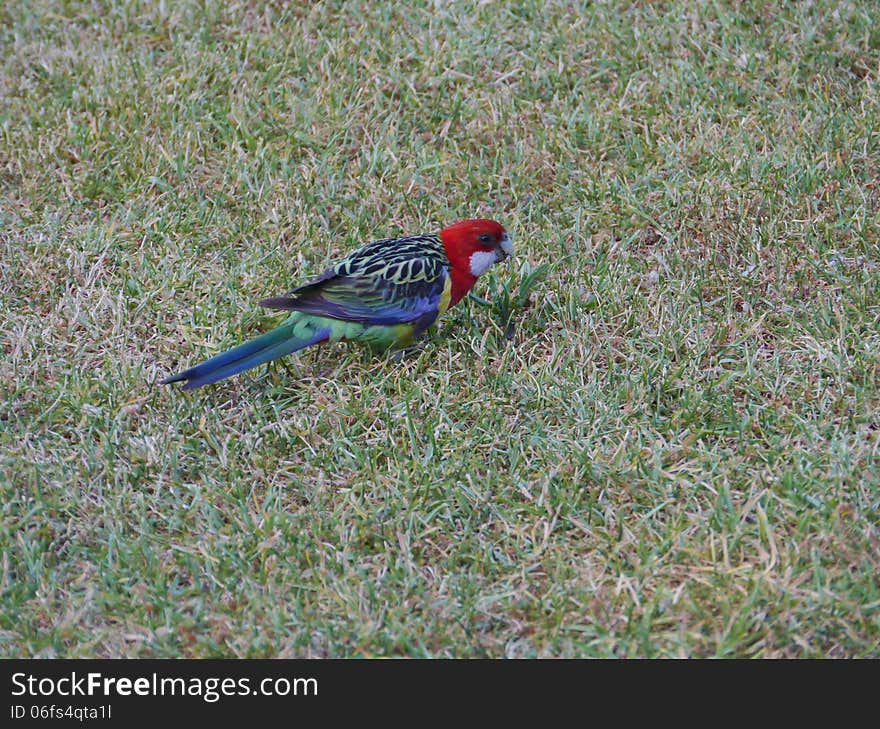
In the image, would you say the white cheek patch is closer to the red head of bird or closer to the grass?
the red head of bird

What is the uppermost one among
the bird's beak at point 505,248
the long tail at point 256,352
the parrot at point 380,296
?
the bird's beak at point 505,248

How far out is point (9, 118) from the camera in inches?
207

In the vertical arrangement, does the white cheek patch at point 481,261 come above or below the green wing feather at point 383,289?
above

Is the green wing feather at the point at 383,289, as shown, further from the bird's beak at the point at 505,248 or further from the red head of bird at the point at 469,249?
the bird's beak at the point at 505,248

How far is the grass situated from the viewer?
9.95 ft

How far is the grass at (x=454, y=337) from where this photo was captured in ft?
9.95

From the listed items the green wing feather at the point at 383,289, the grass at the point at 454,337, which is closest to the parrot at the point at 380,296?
the green wing feather at the point at 383,289

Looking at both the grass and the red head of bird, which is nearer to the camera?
the grass

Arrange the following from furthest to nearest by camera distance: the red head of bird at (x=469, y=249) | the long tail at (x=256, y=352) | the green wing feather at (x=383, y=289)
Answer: the red head of bird at (x=469, y=249) < the green wing feather at (x=383, y=289) < the long tail at (x=256, y=352)

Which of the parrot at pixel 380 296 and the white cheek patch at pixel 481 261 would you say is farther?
the white cheek patch at pixel 481 261

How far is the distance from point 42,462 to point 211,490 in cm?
58

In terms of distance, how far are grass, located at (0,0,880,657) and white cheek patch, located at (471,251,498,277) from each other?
0.12 meters

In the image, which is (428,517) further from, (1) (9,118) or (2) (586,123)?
(1) (9,118)

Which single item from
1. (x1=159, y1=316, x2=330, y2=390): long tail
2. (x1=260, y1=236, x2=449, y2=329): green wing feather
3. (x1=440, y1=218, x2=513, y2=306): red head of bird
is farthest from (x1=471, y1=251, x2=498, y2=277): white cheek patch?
(x1=159, y1=316, x2=330, y2=390): long tail
